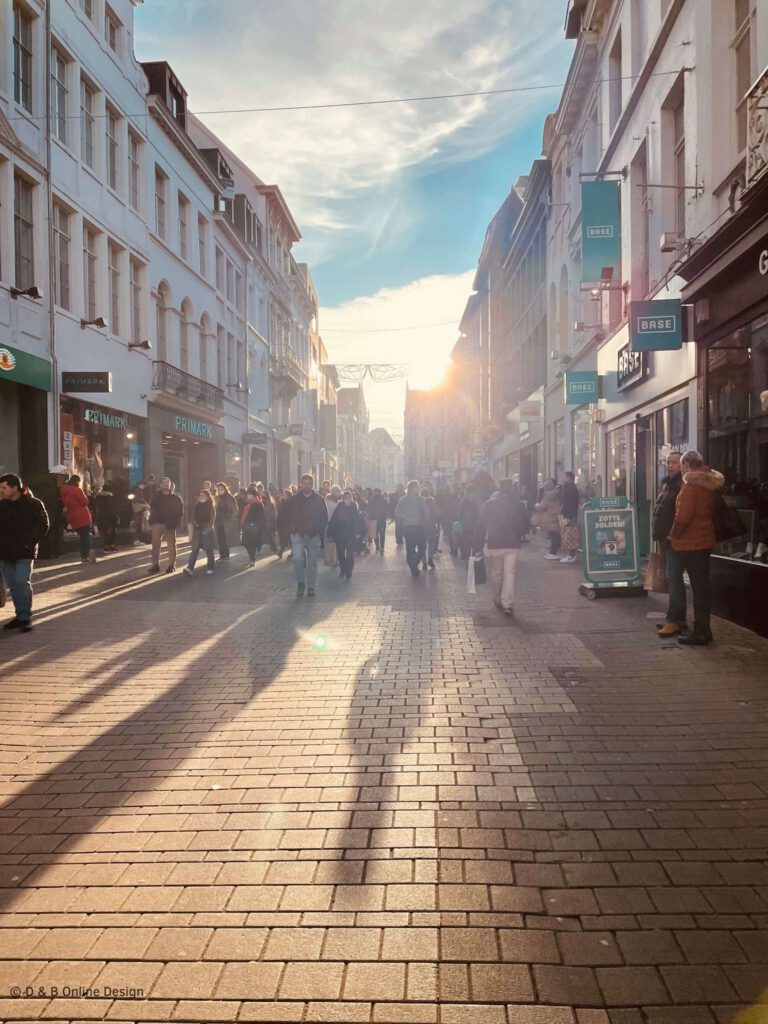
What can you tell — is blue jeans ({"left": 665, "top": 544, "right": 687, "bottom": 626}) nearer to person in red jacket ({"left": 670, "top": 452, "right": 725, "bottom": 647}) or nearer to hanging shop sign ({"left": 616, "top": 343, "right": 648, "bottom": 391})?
person in red jacket ({"left": 670, "top": 452, "right": 725, "bottom": 647})

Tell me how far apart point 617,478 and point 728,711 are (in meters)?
12.6

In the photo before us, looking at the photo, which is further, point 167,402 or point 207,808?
point 167,402

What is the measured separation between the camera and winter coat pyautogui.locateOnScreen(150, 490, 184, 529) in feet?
48.8

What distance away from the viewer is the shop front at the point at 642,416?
491 inches

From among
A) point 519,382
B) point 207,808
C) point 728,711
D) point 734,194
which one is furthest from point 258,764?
point 519,382

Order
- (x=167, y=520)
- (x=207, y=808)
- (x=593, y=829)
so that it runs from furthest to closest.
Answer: (x=167, y=520), (x=207, y=808), (x=593, y=829)

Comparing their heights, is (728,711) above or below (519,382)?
below

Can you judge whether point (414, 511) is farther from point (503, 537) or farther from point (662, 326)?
point (662, 326)

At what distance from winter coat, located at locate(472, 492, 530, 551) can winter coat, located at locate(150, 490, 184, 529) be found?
647 centimetres

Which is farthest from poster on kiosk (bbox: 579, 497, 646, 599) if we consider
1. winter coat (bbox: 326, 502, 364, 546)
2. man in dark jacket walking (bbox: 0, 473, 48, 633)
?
man in dark jacket walking (bbox: 0, 473, 48, 633)

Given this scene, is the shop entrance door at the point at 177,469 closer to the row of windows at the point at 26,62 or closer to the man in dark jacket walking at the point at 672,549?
the row of windows at the point at 26,62

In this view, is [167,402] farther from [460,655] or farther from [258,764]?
[258,764]

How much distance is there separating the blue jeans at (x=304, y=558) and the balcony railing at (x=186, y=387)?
13278mm

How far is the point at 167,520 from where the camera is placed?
15.0 meters
